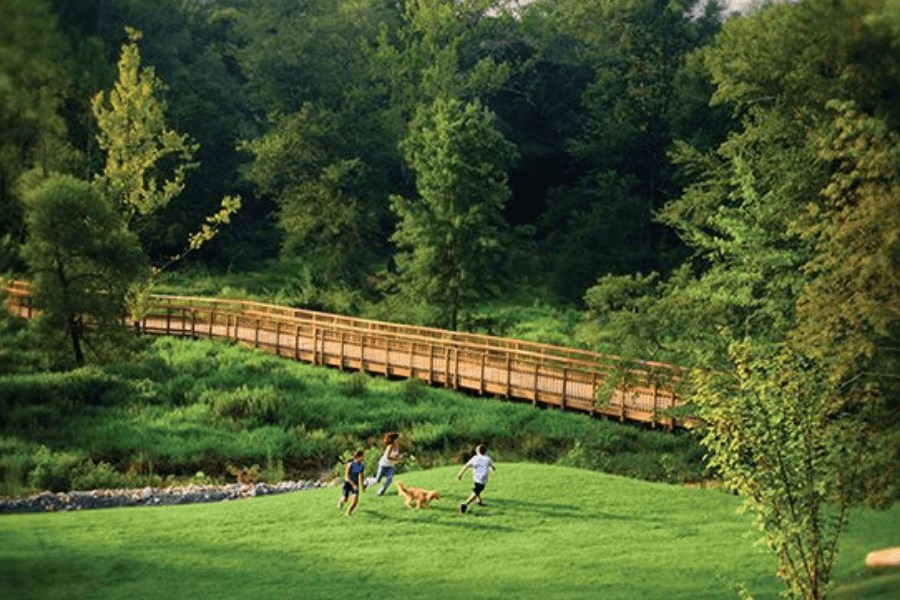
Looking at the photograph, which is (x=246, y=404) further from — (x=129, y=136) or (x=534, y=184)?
(x=534, y=184)

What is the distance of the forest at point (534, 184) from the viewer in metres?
20.4

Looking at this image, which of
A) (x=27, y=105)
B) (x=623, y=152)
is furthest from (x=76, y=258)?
(x=623, y=152)

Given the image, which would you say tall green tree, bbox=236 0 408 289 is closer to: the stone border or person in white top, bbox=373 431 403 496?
the stone border

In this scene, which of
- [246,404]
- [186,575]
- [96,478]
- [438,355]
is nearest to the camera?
[186,575]

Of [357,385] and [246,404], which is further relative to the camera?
[357,385]

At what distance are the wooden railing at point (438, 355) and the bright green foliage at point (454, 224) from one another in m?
2.77

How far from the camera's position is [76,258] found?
41.8 meters

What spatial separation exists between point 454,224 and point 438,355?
21.4ft

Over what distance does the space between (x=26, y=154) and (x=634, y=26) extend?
36198 millimetres

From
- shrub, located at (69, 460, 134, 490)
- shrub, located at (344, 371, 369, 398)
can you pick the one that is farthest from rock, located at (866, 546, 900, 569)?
shrub, located at (344, 371, 369, 398)

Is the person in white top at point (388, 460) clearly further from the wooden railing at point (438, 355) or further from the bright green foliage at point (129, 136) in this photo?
the bright green foliage at point (129, 136)

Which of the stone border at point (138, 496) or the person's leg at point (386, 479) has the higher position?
the person's leg at point (386, 479)

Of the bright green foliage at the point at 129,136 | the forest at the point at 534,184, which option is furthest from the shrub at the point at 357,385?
the bright green foliage at the point at 129,136

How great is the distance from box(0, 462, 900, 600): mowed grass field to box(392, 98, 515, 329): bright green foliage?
72.0 ft
